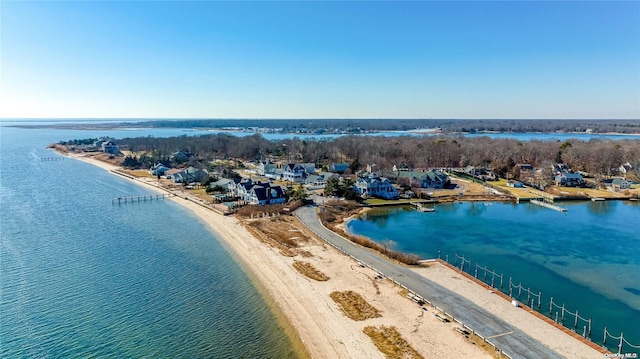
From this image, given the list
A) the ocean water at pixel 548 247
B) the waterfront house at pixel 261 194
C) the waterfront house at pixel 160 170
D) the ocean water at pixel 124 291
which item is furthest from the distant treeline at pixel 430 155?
the ocean water at pixel 124 291

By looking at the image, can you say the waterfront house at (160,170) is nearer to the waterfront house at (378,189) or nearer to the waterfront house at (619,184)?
the waterfront house at (378,189)

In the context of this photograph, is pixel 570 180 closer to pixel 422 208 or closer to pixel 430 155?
pixel 430 155

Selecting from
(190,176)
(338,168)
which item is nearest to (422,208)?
(338,168)

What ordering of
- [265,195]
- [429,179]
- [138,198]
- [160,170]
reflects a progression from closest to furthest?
[265,195], [138,198], [429,179], [160,170]

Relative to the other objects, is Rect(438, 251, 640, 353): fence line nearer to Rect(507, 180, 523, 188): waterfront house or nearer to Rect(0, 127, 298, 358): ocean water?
Rect(0, 127, 298, 358): ocean water

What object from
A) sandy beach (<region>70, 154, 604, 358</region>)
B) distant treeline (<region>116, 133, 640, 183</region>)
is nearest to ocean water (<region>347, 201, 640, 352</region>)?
sandy beach (<region>70, 154, 604, 358</region>)

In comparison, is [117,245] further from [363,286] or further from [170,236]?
[363,286]
